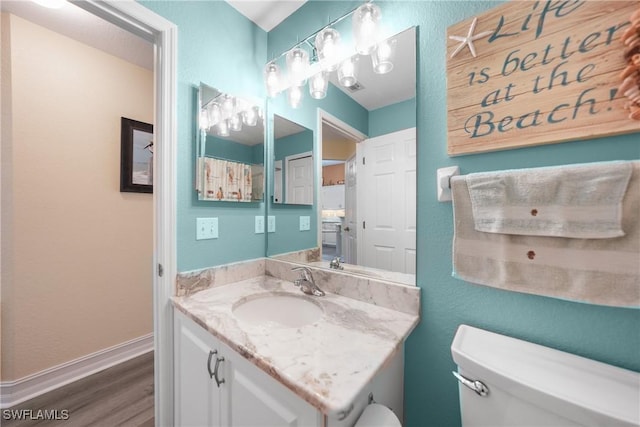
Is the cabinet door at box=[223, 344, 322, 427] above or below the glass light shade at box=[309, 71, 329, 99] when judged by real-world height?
below

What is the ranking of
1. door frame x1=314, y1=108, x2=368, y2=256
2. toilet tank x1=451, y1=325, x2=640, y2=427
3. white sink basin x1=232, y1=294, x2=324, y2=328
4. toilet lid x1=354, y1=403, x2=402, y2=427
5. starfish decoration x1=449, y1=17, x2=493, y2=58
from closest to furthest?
toilet tank x1=451, y1=325, x2=640, y2=427 → toilet lid x1=354, y1=403, x2=402, y2=427 → starfish decoration x1=449, y1=17, x2=493, y2=58 → white sink basin x1=232, y1=294, x2=324, y2=328 → door frame x1=314, y1=108, x2=368, y2=256

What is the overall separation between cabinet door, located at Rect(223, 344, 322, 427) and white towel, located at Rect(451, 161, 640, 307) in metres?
0.63

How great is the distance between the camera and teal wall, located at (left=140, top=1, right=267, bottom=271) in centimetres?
117

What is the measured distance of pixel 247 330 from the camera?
0.80 meters

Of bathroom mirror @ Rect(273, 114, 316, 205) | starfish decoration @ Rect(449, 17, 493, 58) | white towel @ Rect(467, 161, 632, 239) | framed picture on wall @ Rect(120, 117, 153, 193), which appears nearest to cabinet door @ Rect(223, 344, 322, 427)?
white towel @ Rect(467, 161, 632, 239)

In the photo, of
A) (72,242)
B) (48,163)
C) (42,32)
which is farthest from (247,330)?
(42,32)

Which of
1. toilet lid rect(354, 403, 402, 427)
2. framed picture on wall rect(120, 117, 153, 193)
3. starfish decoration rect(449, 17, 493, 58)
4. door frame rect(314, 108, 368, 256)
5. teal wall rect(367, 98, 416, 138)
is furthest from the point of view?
framed picture on wall rect(120, 117, 153, 193)

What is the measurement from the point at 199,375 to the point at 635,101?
161 cm

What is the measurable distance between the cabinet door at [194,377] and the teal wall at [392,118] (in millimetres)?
1108

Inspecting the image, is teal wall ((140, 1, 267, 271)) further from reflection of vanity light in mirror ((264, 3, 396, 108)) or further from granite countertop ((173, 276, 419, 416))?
granite countertop ((173, 276, 419, 416))

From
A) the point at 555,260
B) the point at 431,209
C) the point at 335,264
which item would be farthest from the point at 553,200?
the point at 335,264

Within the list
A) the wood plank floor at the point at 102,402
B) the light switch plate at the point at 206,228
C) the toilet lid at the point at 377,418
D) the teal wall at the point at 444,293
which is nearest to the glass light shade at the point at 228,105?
the light switch plate at the point at 206,228

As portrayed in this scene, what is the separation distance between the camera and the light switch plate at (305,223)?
4.93 feet

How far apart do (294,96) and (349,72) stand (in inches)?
15.4
